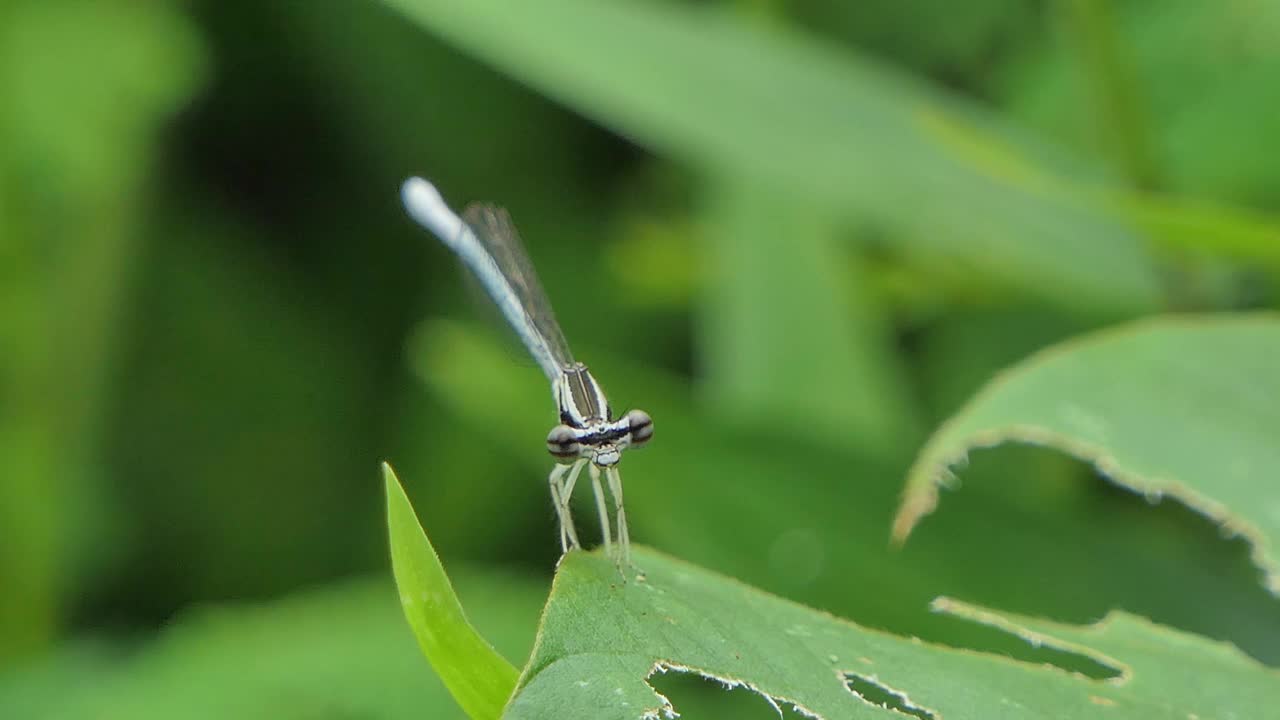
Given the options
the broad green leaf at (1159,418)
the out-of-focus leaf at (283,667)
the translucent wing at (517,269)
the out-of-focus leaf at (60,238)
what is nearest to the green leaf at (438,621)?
the translucent wing at (517,269)

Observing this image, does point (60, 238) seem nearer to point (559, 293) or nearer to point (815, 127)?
point (559, 293)

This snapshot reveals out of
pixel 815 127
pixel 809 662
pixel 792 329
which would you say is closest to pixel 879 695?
pixel 809 662

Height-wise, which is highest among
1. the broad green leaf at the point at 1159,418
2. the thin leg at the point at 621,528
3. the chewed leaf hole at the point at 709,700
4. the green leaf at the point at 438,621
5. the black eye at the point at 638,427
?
the broad green leaf at the point at 1159,418

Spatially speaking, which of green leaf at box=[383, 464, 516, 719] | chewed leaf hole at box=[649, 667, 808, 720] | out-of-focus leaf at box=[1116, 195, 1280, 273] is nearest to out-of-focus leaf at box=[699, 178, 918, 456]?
chewed leaf hole at box=[649, 667, 808, 720]

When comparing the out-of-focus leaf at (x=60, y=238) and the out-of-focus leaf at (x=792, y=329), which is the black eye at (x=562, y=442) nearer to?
the out-of-focus leaf at (x=792, y=329)

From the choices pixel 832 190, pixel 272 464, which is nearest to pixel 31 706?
pixel 272 464

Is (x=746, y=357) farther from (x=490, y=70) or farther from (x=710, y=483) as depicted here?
(x=490, y=70)
